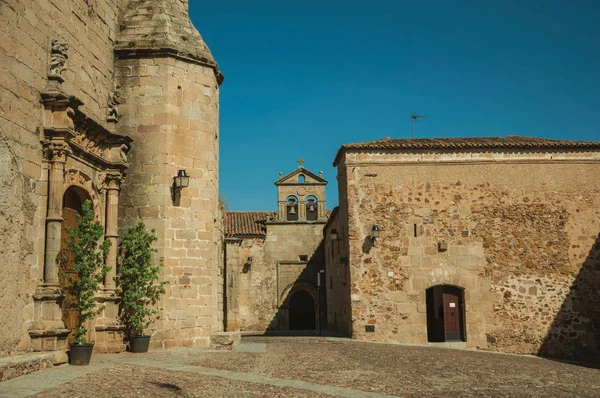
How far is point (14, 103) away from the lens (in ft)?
28.3

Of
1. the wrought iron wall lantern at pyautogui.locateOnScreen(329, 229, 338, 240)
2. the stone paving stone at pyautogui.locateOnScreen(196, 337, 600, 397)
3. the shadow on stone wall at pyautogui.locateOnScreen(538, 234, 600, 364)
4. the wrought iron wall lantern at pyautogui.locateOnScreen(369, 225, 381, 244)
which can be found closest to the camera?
the stone paving stone at pyautogui.locateOnScreen(196, 337, 600, 397)

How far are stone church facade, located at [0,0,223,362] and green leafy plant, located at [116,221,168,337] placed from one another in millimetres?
297

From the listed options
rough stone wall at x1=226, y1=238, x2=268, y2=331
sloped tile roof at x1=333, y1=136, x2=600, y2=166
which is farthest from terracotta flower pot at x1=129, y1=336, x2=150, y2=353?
rough stone wall at x1=226, y1=238, x2=268, y2=331

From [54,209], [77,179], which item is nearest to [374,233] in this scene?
[77,179]

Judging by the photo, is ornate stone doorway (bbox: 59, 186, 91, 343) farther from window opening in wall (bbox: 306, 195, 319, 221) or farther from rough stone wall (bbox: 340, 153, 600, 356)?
window opening in wall (bbox: 306, 195, 319, 221)

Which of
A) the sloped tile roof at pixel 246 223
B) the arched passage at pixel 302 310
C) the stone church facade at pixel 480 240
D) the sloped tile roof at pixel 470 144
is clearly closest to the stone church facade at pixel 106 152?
the stone church facade at pixel 480 240

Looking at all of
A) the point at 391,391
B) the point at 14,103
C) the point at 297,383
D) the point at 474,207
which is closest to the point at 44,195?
the point at 14,103

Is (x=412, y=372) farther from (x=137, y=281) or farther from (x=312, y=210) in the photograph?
(x=312, y=210)

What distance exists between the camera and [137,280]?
11609 mm

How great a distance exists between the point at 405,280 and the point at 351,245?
5.99ft

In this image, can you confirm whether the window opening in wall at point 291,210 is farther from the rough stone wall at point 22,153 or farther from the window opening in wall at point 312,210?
the rough stone wall at point 22,153

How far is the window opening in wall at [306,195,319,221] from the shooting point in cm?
3110

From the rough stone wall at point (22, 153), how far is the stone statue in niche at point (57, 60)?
9 centimetres

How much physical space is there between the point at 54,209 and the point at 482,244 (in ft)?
39.7
